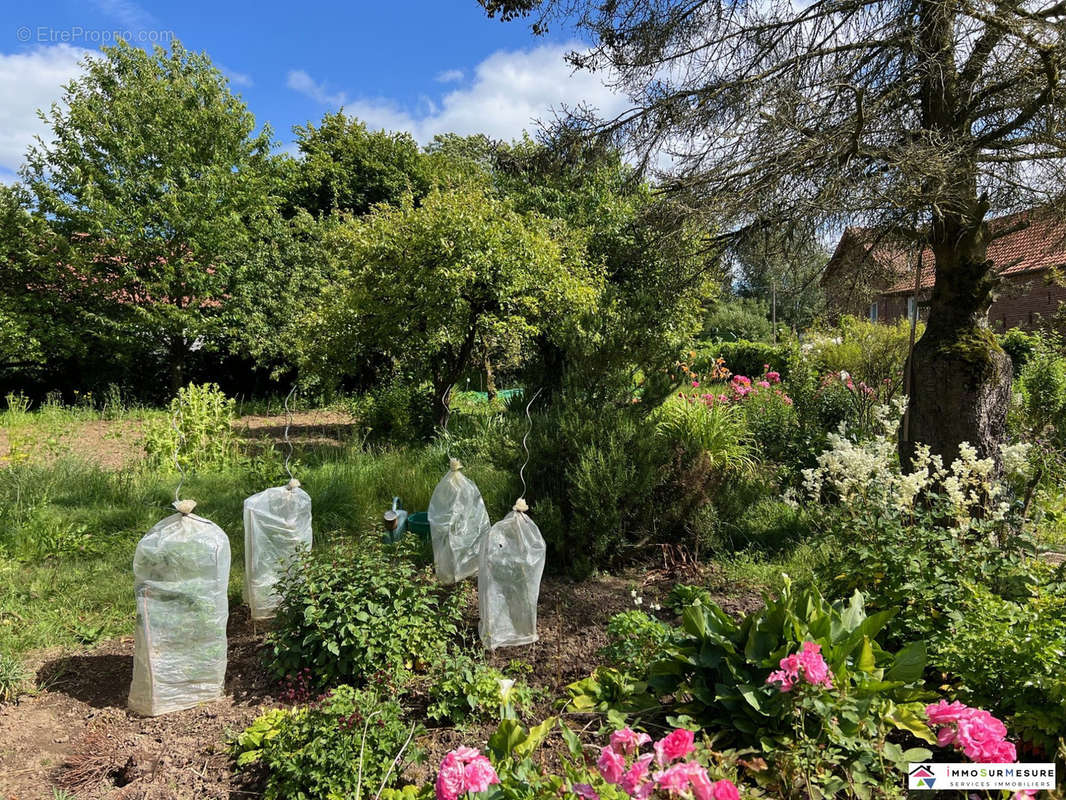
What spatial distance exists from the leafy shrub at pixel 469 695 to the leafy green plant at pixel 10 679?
1.94m

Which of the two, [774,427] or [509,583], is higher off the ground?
[774,427]

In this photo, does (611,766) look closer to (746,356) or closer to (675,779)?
(675,779)

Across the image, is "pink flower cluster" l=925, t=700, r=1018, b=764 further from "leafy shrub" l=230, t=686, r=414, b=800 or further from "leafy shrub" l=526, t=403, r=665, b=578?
"leafy shrub" l=526, t=403, r=665, b=578

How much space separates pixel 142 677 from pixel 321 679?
29.4 inches

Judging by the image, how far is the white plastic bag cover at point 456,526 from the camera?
3.71m

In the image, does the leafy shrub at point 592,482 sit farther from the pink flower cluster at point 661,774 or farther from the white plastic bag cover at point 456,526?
the pink flower cluster at point 661,774

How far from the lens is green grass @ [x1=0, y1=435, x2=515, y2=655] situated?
351cm

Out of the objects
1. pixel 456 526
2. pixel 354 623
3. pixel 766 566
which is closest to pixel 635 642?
pixel 354 623

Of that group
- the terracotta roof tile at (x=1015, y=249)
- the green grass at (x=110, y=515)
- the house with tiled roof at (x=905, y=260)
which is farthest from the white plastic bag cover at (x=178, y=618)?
the terracotta roof tile at (x=1015, y=249)

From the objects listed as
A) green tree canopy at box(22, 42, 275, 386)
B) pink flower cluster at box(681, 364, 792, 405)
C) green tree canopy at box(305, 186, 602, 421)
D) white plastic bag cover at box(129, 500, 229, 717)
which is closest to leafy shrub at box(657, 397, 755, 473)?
pink flower cluster at box(681, 364, 792, 405)

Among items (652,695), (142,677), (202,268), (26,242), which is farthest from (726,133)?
(26,242)

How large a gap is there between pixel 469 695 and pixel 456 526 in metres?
1.44

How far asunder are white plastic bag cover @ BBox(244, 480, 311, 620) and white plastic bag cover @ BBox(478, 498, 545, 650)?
1.06 meters

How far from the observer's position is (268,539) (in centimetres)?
341
